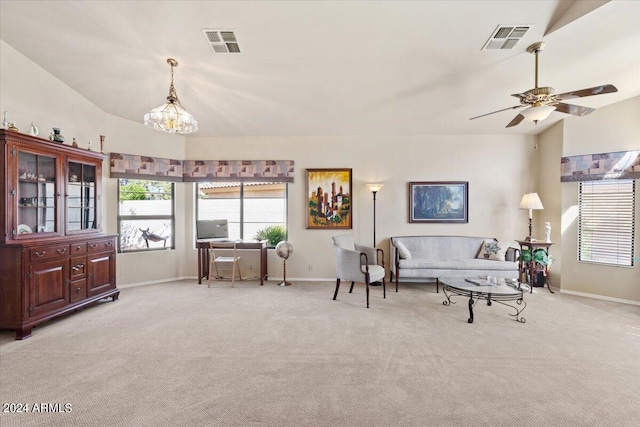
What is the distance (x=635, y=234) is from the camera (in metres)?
4.14

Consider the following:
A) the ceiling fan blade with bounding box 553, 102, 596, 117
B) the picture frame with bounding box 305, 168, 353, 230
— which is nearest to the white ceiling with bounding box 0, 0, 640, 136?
the ceiling fan blade with bounding box 553, 102, 596, 117

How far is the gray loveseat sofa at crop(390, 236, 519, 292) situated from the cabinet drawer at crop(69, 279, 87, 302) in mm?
4606

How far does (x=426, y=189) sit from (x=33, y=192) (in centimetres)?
590

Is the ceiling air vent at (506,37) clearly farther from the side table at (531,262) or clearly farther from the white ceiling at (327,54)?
the side table at (531,262)

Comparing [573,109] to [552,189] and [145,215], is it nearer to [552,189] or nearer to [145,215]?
[552,189]

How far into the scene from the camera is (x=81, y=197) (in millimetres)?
3787

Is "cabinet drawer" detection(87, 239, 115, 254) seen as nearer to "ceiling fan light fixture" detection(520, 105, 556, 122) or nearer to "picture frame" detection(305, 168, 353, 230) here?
"picture frame" detection(305, 168, 353, 230)

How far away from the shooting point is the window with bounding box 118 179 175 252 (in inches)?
195

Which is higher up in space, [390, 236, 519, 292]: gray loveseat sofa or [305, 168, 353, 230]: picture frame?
[305, 168, 353, 230]: picture frame

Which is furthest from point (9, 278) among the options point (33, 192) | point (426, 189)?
point (426, 189)

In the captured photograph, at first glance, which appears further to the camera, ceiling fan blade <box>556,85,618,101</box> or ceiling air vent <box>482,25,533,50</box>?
ceiling air vent <box>482,25,533,50</box>

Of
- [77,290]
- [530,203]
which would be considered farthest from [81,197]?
[530,203]

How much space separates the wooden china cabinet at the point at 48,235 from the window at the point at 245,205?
6.07 feet

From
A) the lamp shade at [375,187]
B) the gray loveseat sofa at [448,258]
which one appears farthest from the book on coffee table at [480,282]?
the lamp shade at [375,187]
